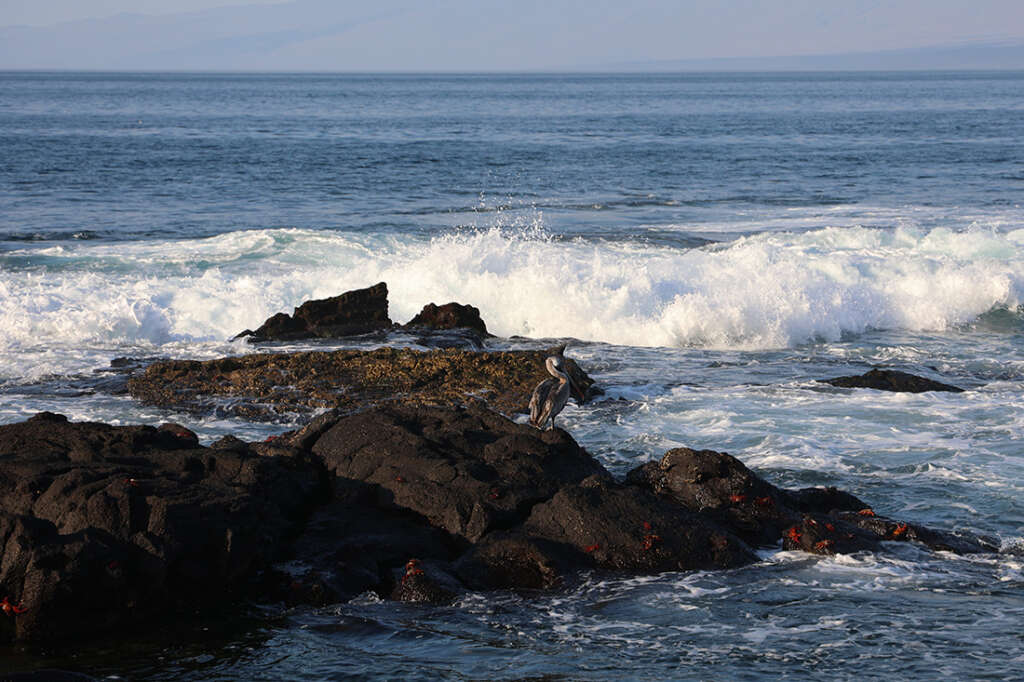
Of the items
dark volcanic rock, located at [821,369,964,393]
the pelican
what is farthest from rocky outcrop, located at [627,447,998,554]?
dark volcanic rock, located at [821,369,964,393]

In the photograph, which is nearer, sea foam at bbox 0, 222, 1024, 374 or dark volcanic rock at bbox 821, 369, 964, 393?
dark volcanic rock at bbox 821, 369, 964, 393

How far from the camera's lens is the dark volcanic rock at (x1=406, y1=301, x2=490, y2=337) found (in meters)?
17.6

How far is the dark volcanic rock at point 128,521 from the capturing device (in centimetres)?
780

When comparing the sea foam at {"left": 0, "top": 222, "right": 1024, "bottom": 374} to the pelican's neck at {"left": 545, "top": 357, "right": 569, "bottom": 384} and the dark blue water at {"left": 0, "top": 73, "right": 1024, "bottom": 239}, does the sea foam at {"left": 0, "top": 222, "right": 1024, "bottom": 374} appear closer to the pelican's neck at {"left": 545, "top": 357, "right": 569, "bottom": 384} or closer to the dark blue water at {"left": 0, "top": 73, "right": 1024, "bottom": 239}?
the dark blue water at {"left": 0, "top": 73, "right": 1024, "bottom": 239}

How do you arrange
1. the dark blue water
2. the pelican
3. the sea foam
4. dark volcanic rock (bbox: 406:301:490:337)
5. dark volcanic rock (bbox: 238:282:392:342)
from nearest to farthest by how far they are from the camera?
1. the pelican
2. dark volcanic rock (bbox: 238:282:392:342)
3. dark volcanic rock (bbox: 406:301:490:337)
4. the sea foam
5. the dark blue water

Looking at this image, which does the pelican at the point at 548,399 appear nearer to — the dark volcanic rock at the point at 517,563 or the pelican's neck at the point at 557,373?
the pelican's neck at the point at 557,373

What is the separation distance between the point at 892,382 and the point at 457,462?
731 centimetres

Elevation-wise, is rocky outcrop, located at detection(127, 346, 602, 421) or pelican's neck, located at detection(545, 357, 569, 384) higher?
pelican's neck, located at detection(545, 357, 569, 384)

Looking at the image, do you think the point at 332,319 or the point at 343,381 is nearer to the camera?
the point at 343,381

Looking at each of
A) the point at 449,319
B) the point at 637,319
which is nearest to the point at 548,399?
the point at 449,319

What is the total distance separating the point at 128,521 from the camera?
8.30 meters

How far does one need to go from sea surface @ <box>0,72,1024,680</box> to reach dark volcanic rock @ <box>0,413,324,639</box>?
383mm

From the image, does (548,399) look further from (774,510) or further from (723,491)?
(774,510)

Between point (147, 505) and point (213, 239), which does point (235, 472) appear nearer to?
point (147, 505)
